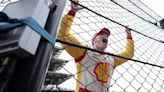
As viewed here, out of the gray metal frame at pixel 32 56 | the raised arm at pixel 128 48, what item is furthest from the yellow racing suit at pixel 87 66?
the gray metal frame at pixel 32 56

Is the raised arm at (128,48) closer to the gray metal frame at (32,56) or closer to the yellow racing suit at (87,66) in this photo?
the yellow racing suit at (87,66)

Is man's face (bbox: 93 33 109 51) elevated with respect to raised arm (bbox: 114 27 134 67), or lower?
elevated

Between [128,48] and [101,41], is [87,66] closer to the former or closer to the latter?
[101,41]

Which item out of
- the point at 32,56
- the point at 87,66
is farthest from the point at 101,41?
the point at 32,56

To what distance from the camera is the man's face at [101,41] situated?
1.58 m

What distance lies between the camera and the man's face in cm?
158

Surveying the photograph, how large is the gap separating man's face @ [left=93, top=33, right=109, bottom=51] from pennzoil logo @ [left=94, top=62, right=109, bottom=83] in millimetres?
115

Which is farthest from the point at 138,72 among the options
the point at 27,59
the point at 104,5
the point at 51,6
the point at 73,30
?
the point at 27,59

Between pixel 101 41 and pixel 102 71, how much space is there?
24cm

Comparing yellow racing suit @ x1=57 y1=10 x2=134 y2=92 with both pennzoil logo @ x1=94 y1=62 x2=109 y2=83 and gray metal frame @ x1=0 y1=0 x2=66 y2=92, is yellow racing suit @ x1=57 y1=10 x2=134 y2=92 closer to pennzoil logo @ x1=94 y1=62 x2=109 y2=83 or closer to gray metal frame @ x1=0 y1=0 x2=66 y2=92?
pennzoil logo @ x1=94 y1=62 x2=109 y2=83

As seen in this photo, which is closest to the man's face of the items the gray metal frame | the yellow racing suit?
the yellow racing suit

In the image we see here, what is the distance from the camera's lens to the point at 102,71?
4.82 feet

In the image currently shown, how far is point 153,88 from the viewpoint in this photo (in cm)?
148

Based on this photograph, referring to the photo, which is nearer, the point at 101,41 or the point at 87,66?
the point at 87,66
